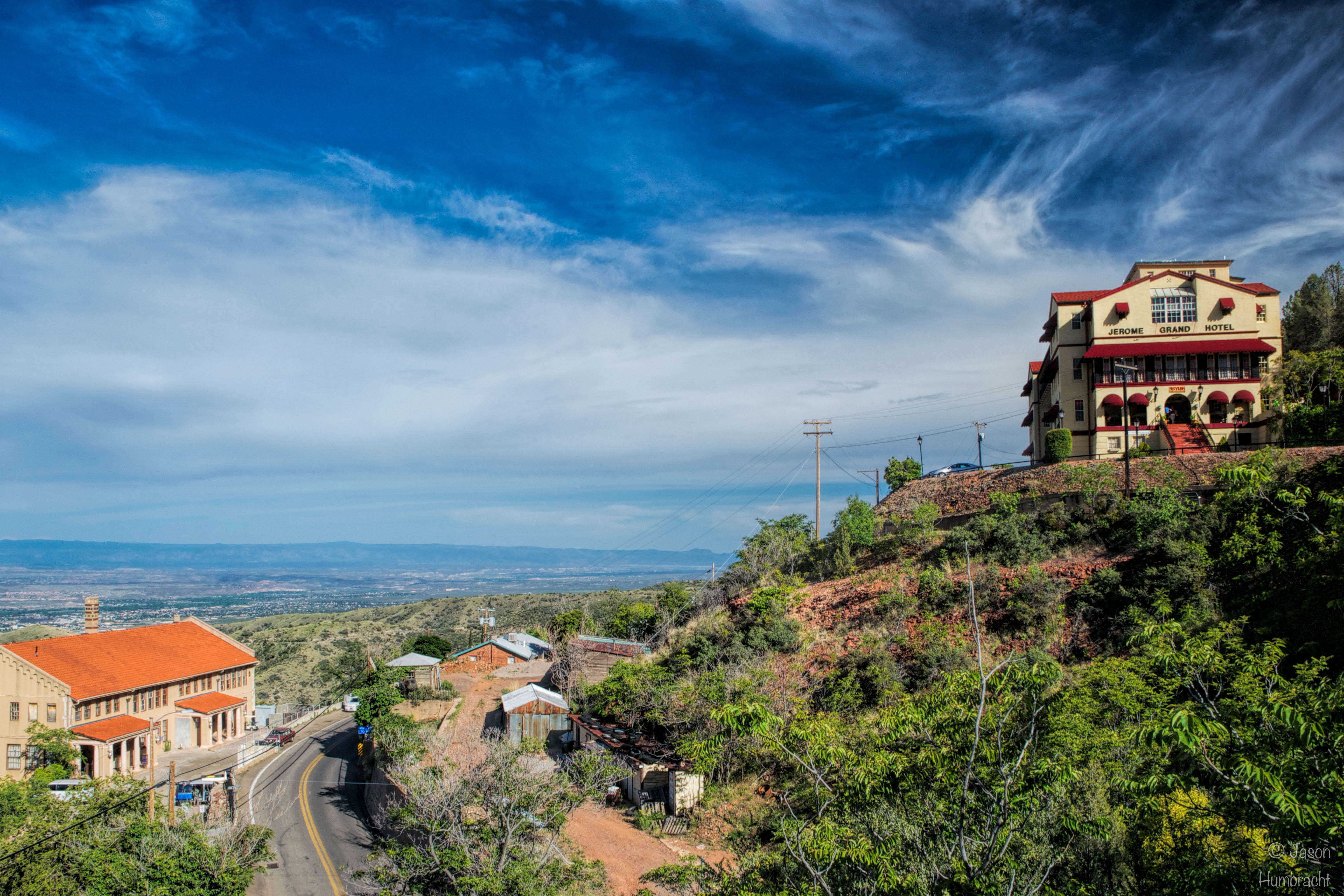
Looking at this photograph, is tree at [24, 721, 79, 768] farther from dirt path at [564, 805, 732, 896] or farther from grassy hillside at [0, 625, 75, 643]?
grassy hillside at [0, 625, 75, 643]

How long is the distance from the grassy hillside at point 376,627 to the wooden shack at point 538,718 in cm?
3182

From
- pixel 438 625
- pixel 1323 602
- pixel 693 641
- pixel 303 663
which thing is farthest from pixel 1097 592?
pixel 438 625

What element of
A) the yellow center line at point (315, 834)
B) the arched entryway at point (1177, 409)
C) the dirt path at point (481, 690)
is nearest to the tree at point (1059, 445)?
the arched entryway at point (1177, 409)

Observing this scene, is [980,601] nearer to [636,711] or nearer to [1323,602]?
[1323,602]

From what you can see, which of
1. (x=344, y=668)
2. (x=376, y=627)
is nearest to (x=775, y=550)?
(x=344, y=668)

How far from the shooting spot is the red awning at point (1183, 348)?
3666 cm

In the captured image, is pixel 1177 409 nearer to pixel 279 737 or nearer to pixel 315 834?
pixel 315 834

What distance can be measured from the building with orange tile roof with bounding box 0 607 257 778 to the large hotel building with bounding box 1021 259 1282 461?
45.3 meters

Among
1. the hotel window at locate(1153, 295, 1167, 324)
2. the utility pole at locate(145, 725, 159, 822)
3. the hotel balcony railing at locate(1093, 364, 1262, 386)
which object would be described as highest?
the hotel window at locate(1153, 295, 1167, 324)

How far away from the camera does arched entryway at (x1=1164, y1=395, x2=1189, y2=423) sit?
124 ft

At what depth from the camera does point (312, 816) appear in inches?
1255

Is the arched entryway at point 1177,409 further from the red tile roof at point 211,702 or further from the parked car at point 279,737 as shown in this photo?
the red tile roof at point 211,702

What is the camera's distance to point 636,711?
3244 cm

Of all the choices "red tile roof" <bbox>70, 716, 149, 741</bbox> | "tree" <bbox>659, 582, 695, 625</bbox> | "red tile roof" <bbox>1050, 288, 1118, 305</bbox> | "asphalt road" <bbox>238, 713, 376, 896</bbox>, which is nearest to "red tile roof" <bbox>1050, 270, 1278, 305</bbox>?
"red tile roof" <bbox>1050, 288, 1118, 305</bbox>
